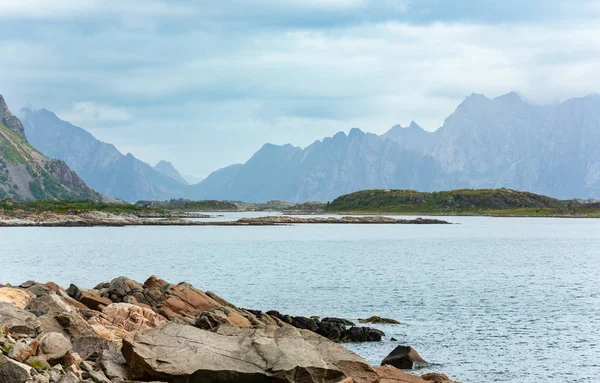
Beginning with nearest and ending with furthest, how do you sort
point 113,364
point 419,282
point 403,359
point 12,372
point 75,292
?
point 12,372 → point 113,364 → point 403,359 → point 75,292 → point 419,282

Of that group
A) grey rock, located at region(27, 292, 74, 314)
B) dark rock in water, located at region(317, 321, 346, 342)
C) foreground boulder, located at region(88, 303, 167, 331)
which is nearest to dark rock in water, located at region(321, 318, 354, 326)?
dark rock in water, located at region(317, 321, 346, 342)

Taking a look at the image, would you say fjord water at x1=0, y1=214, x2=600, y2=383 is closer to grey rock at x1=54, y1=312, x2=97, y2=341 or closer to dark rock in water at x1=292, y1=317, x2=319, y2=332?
dark rock in water at x1=292, y1=317, x2=319, y2=332

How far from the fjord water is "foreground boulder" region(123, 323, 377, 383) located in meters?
13.0

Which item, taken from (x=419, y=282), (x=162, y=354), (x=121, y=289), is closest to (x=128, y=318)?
(x=121, y=289)

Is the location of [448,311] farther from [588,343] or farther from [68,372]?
[68,372]

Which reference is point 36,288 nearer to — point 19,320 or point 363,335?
point 19,320

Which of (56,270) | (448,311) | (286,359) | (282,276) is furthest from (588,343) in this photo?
(56,270)

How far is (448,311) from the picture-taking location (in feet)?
178

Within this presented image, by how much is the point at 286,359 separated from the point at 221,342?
251 centimetres

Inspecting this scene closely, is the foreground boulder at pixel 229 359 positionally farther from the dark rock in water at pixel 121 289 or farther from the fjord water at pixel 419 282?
the dark rock in water at pixel 121 289

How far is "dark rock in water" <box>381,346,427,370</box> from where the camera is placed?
113 feet

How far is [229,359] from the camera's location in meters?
21.5

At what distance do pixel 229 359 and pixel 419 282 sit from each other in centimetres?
5714

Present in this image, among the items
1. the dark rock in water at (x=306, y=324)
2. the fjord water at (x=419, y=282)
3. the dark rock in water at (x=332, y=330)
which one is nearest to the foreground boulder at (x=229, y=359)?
the fjord water at (x=419, y=282)
